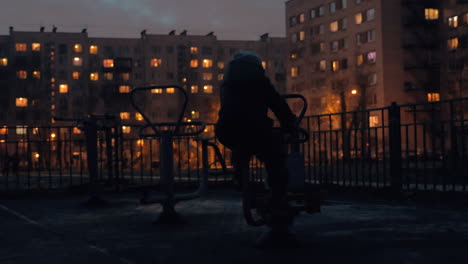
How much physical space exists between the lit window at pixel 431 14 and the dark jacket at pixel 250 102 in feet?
237

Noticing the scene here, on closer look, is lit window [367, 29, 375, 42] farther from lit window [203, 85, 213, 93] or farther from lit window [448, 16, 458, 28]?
lit window [203, 85, 213, 93]

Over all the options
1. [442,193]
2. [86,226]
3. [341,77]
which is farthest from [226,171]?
[341,77]

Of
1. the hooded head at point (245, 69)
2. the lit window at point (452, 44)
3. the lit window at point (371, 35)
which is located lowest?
the hooded head at point (245, 69)

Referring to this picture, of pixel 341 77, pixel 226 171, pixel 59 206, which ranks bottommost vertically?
pixel 59 206

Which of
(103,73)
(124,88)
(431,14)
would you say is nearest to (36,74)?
(103,73)

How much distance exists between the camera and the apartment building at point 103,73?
99.9m

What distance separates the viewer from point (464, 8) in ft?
227

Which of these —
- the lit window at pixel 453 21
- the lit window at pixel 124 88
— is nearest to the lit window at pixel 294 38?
the lit window at pixel 453 21

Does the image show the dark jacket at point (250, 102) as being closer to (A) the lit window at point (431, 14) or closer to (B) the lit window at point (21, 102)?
(A) the lit window at point (431, 14)

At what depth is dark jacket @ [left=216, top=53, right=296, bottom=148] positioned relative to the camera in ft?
16.4

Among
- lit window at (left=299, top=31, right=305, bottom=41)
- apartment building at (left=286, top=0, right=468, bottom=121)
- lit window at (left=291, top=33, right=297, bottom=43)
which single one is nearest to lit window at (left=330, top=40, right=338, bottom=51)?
apartment building at (left=286, top=0, right=468, bottom=121)

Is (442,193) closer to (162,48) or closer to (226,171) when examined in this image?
(226,171)

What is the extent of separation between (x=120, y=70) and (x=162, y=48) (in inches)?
332

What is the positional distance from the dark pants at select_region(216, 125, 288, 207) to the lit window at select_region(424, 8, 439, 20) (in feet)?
237
